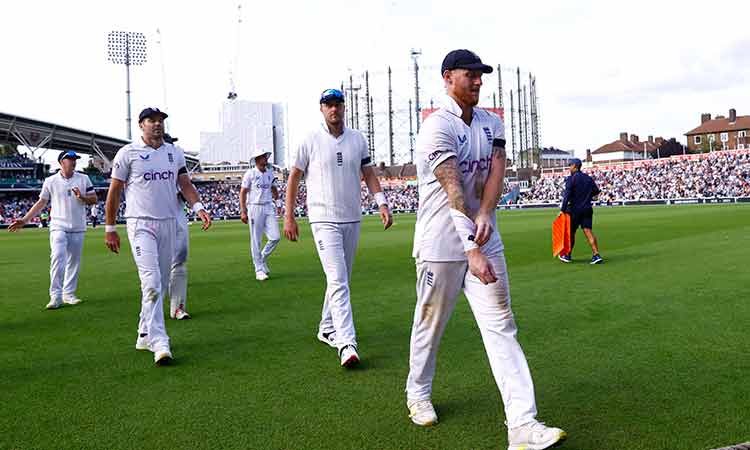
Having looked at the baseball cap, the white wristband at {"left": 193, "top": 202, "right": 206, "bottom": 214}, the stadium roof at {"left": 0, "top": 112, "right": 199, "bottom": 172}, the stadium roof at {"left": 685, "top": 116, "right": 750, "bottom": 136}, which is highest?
the stadium roof at {"left": 685, "top": 116, "right": 750, "bottom": 136}

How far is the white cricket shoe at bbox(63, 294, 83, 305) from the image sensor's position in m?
9.05

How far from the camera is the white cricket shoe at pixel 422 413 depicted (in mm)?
3760

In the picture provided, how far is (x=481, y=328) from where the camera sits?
142 inches

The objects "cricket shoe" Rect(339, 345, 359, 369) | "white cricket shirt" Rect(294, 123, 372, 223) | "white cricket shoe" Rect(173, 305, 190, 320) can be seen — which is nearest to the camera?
"cricket shoe" Rect(339, 345, 359, 369)

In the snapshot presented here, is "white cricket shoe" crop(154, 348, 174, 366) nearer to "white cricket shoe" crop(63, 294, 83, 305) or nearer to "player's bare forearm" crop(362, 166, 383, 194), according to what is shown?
"player's bare forearm" crop(362, 166, 383, 194)

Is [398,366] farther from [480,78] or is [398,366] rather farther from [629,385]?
[480,78]

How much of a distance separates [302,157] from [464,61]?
8.19 ft

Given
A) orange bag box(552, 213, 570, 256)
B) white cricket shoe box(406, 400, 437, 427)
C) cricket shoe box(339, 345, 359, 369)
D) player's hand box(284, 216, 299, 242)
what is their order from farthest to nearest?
orange bag box(552, 213, 570, 256), player's hand box(284, 216, 299, 242), cricket shoe box(339, 345, 359, 369), white cricket shoe box(406, 400, 437, 427)

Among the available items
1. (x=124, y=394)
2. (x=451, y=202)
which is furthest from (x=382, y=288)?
(x=451, y=202)

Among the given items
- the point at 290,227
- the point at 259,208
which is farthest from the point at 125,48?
the point at 290,227

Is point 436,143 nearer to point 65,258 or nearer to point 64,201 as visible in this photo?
point 64,201

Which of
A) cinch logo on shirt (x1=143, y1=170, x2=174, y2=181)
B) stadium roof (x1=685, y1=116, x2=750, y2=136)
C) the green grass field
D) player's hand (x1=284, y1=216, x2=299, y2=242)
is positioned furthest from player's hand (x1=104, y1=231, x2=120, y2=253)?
stadium roof (x1=685, y1=116, x2=750, y2=136)

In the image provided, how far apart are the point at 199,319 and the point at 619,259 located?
27.1 feet

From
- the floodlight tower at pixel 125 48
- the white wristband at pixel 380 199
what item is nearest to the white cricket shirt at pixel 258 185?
the white wristband at pixel 380 199
